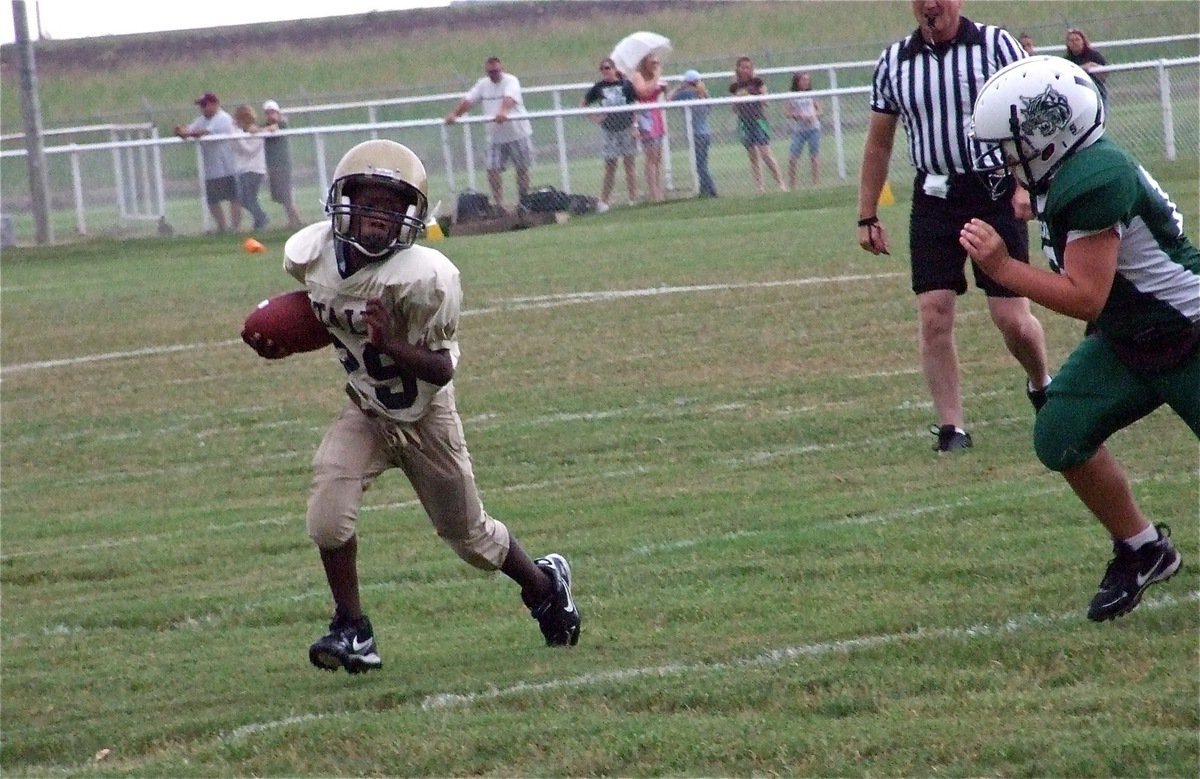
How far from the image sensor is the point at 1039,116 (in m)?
4.71

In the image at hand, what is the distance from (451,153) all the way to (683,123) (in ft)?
8.71

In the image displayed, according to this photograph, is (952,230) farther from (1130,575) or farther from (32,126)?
(32,126)

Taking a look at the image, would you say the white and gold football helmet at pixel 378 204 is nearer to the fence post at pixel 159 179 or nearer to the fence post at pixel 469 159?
the fence post at pixel 469 159

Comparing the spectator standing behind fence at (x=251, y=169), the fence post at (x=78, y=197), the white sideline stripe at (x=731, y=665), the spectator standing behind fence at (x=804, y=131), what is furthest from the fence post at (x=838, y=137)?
the white sideline stripe at (x=731, y=665)

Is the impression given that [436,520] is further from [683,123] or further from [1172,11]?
[1172,11]

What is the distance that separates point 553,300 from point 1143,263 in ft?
27.9

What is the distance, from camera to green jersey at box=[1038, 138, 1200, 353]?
4.76 metres

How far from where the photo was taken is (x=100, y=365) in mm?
12031

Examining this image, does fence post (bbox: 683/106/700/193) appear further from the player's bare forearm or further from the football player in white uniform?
the player's bare forearm

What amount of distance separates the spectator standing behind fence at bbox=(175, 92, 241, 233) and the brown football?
16128 mm

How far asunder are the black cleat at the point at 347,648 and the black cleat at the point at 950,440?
3079 millimetres

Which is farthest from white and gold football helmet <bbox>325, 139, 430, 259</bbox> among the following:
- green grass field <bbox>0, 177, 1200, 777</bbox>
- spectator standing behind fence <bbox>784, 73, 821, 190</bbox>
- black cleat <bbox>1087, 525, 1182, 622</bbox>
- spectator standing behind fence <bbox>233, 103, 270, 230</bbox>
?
spectator standing behind fence <bbox>233, 103, 270, 230</bbox>

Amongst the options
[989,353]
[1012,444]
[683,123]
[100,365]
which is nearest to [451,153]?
[683,123]

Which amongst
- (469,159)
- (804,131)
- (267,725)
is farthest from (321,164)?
(267,725)
